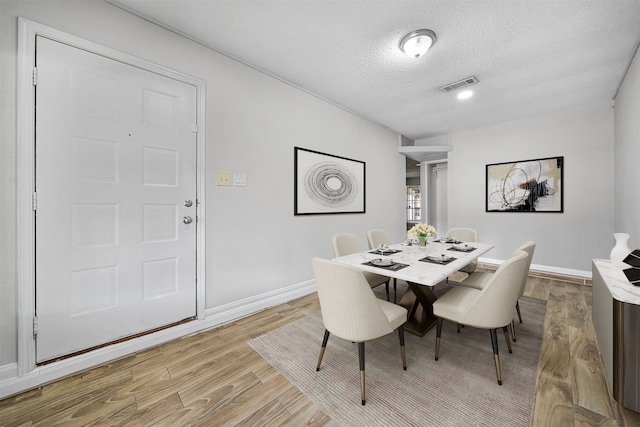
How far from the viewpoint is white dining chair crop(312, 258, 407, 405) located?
1.37 metres

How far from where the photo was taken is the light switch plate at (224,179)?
241 cm

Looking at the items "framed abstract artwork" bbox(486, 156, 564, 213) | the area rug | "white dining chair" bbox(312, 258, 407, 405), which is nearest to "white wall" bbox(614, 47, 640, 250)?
"framed abstract artwork" bbox(486, 156, 564, 213)

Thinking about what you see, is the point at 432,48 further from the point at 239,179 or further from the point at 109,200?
the point at 109,200

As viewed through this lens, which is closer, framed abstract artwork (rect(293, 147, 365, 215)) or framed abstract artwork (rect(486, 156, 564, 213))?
framed abstract artwork (rect(293, 147, 365, 215))

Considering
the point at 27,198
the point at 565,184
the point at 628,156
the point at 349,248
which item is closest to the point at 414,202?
the point at 565,184

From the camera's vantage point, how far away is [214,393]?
4.99ft

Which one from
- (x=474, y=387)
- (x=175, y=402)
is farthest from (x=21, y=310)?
(x=474, y=387)

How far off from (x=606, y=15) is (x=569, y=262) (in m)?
3.44

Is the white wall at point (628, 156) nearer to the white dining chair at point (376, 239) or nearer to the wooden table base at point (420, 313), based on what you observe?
the wooden table base at point (420, 313)

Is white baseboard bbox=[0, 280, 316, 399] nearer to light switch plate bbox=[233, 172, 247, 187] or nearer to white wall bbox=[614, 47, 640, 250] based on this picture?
light switch plate bbox=[233, 172, 247, 187]

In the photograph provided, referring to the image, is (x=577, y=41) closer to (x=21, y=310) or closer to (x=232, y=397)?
(x=232, y=397)

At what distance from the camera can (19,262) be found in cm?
153

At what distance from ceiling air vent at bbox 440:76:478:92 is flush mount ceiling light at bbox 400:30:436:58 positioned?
3.23 feet

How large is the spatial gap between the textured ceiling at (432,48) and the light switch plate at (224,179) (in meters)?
1.21
